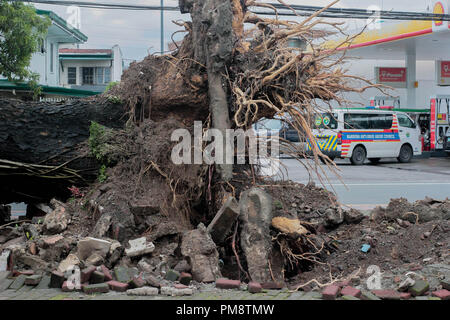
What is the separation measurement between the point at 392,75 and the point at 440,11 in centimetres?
788

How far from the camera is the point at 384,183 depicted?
14.5 meters

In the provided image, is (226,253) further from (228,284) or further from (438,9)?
(438,9)

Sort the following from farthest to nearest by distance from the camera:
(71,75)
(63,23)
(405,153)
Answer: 1. (71,75)
2. (63,23)
3. (405,153)

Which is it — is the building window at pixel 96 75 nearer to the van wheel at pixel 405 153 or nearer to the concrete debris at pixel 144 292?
the van wheel at pixel 405 153

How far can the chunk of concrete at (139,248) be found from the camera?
5.24m

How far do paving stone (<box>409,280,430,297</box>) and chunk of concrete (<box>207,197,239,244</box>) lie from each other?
2008 millimetres

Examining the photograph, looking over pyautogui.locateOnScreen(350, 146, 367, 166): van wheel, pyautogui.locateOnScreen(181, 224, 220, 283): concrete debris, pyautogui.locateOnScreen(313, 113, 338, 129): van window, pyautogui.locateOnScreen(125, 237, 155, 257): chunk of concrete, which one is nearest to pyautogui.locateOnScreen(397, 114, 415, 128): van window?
pyautogui.locateOnScreen(350, 146, 367, 166): van wheel

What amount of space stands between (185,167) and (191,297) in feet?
7.68

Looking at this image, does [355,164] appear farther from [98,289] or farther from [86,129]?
[98,289]

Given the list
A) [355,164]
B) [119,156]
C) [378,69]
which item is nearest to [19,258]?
[119,156]

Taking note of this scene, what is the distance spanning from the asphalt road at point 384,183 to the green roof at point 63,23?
45.2ft

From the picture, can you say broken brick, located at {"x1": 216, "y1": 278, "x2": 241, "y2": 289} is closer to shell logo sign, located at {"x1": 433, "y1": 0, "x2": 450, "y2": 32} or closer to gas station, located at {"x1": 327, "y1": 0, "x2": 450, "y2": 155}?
gas station, located at {"x1": 327, "y1": 0, "x2": 450, "y2": 155}

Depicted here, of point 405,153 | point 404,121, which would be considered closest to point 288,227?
point 404,121

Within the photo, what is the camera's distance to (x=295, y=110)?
6270mm
